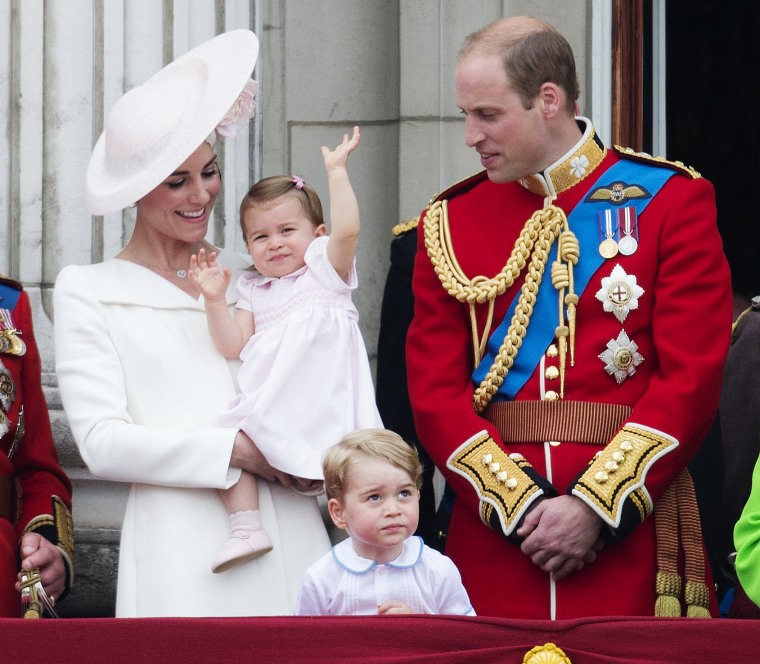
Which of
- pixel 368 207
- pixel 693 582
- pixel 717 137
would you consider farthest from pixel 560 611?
pixel 717 137

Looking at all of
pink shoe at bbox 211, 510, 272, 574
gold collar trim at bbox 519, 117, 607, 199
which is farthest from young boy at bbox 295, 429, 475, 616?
gold collar trim at bbox 519, 117, 607, 199

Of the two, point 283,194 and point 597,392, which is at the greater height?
point 283,194

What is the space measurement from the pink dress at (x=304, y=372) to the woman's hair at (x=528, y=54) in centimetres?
56

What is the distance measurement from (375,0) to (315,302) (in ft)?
6.44

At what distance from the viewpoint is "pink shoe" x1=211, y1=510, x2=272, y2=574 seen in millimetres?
3426

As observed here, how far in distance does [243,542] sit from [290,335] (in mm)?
440

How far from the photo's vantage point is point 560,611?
3.31 m

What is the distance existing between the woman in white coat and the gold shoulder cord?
474 millimetres

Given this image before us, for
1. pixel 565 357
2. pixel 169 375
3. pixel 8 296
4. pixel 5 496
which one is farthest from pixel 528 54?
pixel 5 496

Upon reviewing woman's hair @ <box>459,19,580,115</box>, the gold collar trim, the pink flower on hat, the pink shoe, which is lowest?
the pink shoe

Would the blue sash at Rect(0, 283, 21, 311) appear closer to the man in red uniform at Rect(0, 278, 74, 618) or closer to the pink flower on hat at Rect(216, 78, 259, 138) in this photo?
the man in red uniform at Rect(0, 278, 74, 618)

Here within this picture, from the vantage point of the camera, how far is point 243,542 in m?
3.44

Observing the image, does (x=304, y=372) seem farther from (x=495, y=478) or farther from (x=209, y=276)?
(x=495, y=478)

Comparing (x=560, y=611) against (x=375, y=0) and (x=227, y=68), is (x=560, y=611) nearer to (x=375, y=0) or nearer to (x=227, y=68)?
(x=227, y=68)
